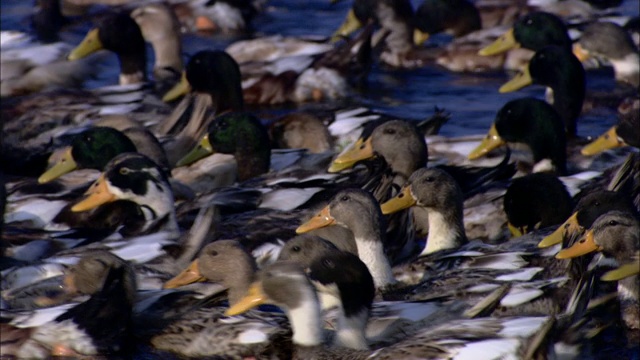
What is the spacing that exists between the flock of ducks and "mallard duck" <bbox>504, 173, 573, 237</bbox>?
13mm

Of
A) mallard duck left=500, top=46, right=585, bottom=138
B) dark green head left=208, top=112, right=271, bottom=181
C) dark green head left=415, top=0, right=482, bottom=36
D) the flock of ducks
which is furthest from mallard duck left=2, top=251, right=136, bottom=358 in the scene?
dark green head left=415, top=0, right=482, bottom=36

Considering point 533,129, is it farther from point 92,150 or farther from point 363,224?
point 92,150

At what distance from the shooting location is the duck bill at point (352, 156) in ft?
32.8

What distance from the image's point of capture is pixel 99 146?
10305 mm

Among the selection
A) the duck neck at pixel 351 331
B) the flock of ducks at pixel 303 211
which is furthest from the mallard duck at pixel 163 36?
the duck neck at pixel 351 331

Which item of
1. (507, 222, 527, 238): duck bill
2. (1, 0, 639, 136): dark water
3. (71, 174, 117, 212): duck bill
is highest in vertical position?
(71, 174, 117, 212): duck bill

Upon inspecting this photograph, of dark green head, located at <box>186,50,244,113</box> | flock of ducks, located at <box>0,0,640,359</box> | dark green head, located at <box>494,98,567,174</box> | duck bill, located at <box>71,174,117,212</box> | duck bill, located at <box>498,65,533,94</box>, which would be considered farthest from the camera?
duck bill, located at <box>498,65,533,94</box>

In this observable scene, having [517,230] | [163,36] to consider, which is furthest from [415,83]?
[517,230]

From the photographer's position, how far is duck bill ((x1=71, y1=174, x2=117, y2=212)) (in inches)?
370

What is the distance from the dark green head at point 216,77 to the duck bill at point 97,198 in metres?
3.07

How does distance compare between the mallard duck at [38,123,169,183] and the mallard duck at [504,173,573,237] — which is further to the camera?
the mallard duck at [38,123,169,183]

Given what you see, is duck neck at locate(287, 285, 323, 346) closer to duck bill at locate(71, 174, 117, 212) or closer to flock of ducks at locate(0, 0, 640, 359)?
flock of ducks at locate(0, 0, 640, 359)

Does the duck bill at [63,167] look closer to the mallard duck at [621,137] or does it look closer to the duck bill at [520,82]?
the mallard duck at [621,137]

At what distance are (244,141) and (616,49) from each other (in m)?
4.71
